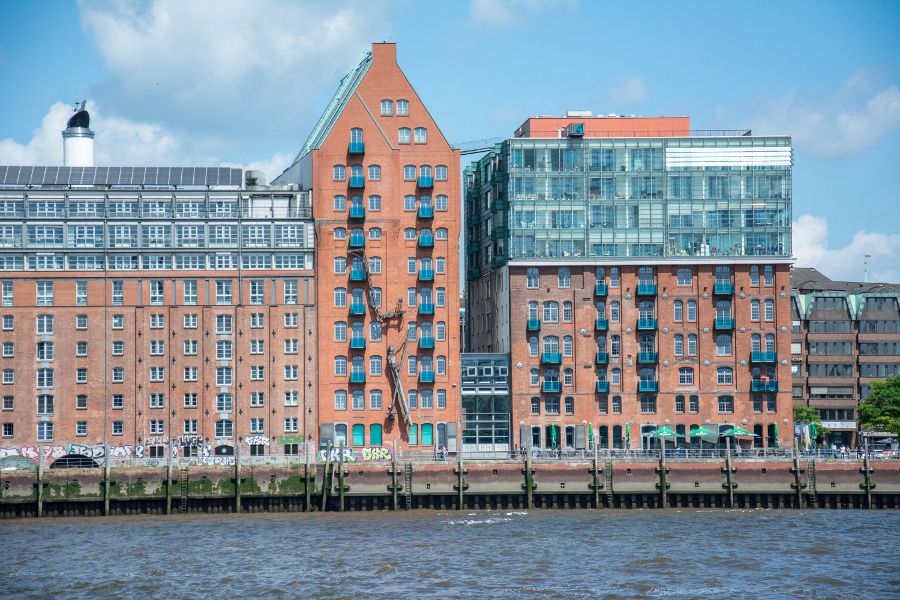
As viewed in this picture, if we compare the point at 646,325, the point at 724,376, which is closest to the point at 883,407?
the point at 724,376

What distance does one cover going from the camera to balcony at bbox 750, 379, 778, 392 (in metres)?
156

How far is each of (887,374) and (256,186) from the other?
87.9 m

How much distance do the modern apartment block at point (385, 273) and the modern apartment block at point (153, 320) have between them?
2325 millimetres

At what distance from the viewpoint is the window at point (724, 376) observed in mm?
155750

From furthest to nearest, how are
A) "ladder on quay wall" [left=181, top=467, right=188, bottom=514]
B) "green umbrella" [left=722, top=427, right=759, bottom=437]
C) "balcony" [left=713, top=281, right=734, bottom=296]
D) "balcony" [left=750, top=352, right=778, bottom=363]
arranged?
"balcony" [left=750, top=352, right=778, bottom=363]
"balcony" [left=713, top=281, right=734, bottom=296]
"green umbrella" [left=722, top=427, right=759, bottom=437]
"ladder on quay wall" [left=181, top=467, right=188, bottom=514]

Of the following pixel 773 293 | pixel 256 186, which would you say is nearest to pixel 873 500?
pixel 773 293

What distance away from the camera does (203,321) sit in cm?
14675

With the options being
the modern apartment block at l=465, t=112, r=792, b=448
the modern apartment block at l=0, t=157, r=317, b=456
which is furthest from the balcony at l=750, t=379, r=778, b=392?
the modern apartment block at l=0, t=157, r=317, b=456

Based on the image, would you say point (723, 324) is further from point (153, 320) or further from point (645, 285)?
point (153, 320)

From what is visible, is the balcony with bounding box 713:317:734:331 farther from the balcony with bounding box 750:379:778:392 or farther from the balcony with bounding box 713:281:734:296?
the balcony with bounding box 750:379:778:392

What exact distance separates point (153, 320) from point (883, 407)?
8528 centimetres

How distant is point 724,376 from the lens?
15600cm

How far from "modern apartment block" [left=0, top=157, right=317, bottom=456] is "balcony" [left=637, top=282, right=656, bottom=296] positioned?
32.2 metres

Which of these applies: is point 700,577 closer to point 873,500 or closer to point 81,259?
point 873,500
